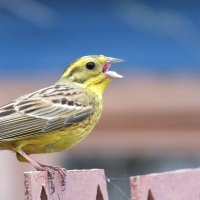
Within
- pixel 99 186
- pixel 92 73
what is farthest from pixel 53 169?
pixel 92 73

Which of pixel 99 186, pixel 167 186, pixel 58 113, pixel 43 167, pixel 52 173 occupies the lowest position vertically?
pixel 167 186

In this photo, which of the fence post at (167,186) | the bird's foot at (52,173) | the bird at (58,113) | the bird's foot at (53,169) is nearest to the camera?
the fence post at (167,186)

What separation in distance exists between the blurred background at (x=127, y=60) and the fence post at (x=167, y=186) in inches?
290

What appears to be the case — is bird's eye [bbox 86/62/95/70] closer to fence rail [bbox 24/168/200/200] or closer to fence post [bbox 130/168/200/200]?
fence rail [bbox 24/168/200/200]

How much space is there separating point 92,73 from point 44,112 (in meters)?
0.58

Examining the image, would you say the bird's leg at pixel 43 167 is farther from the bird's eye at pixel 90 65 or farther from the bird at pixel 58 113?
the bird's eye at pixel 90 65

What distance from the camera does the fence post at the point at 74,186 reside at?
510 centimetres

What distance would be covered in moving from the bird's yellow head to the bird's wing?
115 millimetres

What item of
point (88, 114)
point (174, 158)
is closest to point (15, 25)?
point (174, 158)

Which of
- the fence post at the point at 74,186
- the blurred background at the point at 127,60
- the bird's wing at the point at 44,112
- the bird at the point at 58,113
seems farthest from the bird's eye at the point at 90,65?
the blurred background at the point at 127,60

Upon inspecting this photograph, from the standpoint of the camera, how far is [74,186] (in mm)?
5316

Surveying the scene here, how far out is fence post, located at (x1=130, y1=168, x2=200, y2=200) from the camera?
15.4ft

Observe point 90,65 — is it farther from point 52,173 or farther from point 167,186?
point 167,186

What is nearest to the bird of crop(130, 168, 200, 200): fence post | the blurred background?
crop(130, 168, 200, 200): fence post
